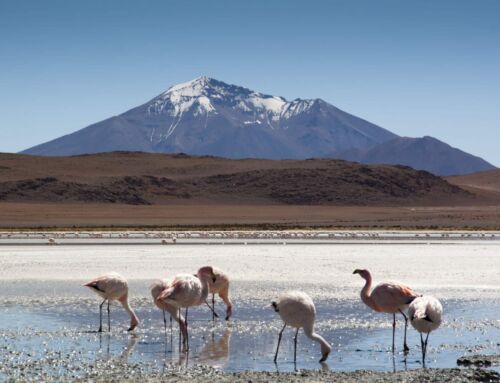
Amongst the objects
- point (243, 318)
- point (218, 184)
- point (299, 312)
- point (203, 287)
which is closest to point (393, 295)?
point (299, 312)

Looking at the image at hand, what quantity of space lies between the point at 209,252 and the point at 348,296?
1547 cm

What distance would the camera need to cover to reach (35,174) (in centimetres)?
12925

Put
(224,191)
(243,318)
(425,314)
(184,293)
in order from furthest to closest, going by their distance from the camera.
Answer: (224,191) < (243,318) < (184,293) < (425,314)

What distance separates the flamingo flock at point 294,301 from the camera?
42.5 ft

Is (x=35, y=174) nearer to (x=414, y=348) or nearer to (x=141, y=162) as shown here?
(x=141, y=162)

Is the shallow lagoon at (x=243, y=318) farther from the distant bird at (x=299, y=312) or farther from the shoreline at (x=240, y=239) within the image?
the shoreline at (x=240, y=239)

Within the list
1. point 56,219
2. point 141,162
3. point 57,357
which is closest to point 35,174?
point 141,162

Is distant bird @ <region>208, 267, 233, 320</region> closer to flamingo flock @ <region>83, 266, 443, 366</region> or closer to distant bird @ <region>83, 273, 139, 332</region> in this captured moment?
flamingo flock @ <region>83, 266, 443, 366</region>

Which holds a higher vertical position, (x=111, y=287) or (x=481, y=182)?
(x=481, y=182)

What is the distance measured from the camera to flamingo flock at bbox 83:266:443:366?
12969 mm

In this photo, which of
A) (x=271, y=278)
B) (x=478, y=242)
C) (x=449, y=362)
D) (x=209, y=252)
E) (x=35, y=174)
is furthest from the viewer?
(x=35, y=174)

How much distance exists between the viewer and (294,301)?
42.6 feet

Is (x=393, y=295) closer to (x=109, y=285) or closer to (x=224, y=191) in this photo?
(x=109, y=285)

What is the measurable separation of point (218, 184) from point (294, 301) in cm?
11204
